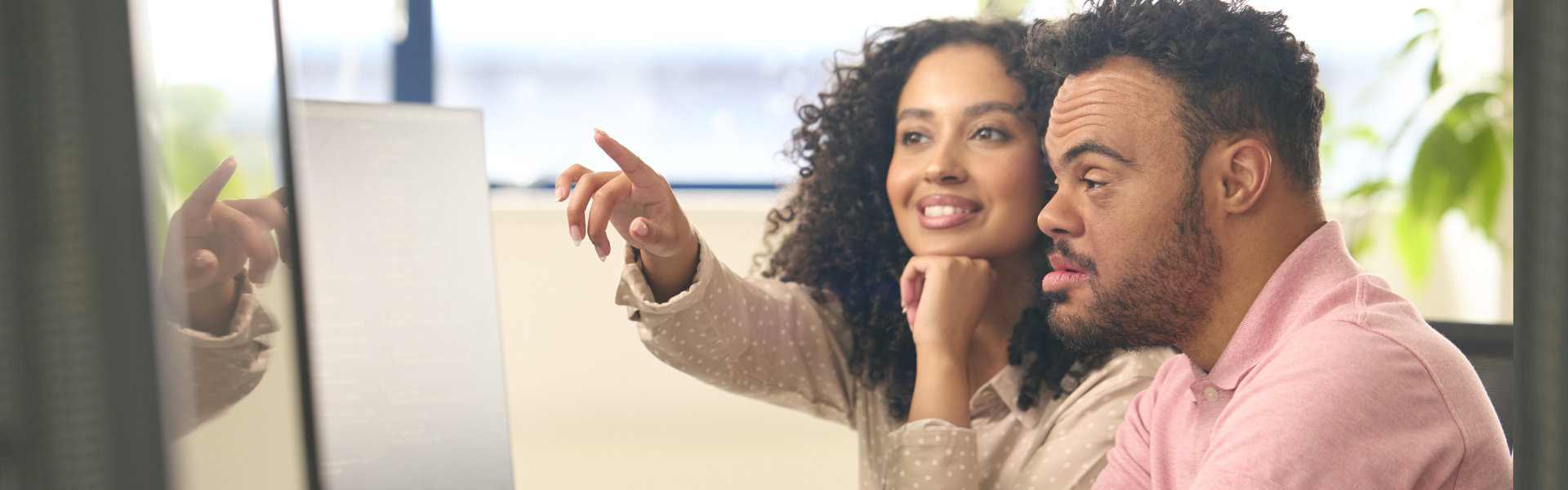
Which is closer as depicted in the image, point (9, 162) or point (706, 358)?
point (9, 162)

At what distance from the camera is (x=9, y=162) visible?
0.96ft

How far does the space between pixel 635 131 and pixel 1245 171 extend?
725mm

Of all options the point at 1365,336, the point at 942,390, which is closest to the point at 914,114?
the point at 942,390

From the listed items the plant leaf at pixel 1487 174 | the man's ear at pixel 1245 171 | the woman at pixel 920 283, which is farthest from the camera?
the plant leaf at pixel 1487 174

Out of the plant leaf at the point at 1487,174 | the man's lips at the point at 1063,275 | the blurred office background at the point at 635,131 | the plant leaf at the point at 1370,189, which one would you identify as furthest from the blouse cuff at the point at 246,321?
the plant leaf at the point at 1487,174

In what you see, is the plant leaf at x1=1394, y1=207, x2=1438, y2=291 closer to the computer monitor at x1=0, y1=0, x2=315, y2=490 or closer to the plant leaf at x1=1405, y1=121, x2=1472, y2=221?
the plant leaf at x1=1405, y1=121, x2=1472, y2=221

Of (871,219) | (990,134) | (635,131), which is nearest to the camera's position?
(990,134)

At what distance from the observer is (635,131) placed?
1033 millimetres

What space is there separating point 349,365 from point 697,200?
54cm

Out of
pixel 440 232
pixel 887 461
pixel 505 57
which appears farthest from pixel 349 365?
pixel 505 57

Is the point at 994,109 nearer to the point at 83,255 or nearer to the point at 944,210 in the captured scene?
the point at 944,210

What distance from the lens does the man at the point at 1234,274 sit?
1.22 ft

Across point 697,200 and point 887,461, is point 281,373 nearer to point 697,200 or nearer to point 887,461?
point 887,461

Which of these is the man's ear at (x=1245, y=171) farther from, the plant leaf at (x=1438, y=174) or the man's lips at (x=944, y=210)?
the plant leaf at (x=1438, y=174)
